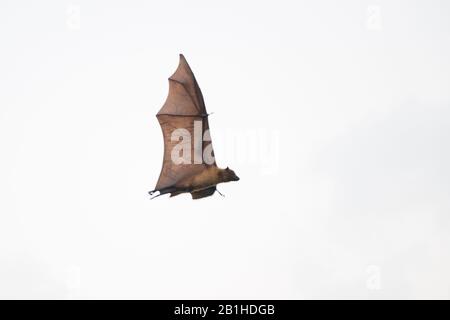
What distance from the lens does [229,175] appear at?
33312mm

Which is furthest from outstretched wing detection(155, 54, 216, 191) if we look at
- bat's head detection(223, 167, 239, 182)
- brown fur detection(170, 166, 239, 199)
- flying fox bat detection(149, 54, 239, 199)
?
bat's head detection(223, 167, 239, 182)

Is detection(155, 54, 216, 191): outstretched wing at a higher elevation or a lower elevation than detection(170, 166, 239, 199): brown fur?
higher

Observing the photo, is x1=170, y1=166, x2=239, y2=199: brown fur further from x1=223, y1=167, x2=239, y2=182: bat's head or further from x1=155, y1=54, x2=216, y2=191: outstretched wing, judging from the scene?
x1=155, y1=54, x2=216, y2=191: outstretched wing

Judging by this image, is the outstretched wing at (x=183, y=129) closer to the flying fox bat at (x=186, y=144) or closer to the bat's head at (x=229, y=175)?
the flying fox bat at (x=186, y=144)

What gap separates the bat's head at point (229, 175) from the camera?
33.3 metres

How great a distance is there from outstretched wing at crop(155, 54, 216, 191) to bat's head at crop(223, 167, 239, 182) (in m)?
0.77

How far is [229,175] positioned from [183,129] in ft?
11.9

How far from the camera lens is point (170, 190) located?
34.0 m

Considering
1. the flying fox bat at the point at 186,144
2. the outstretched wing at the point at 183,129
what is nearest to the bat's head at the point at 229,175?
the flying fox bat at the point at 186,144

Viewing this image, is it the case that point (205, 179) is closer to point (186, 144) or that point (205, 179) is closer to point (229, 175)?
point (229, 175)

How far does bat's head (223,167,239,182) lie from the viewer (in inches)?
1310

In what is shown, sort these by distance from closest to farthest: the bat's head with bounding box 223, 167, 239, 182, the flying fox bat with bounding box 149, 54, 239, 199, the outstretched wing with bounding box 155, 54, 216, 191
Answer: the bat's head with bounding box 223, 167, 239, 182
the flying fox bat with bounding box 149, 54, 239, 199
the outstretched wing with bounding box 155, 54, 216, 191

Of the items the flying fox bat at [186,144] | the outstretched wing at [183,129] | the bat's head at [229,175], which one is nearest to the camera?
the bat's head at [229,175]
